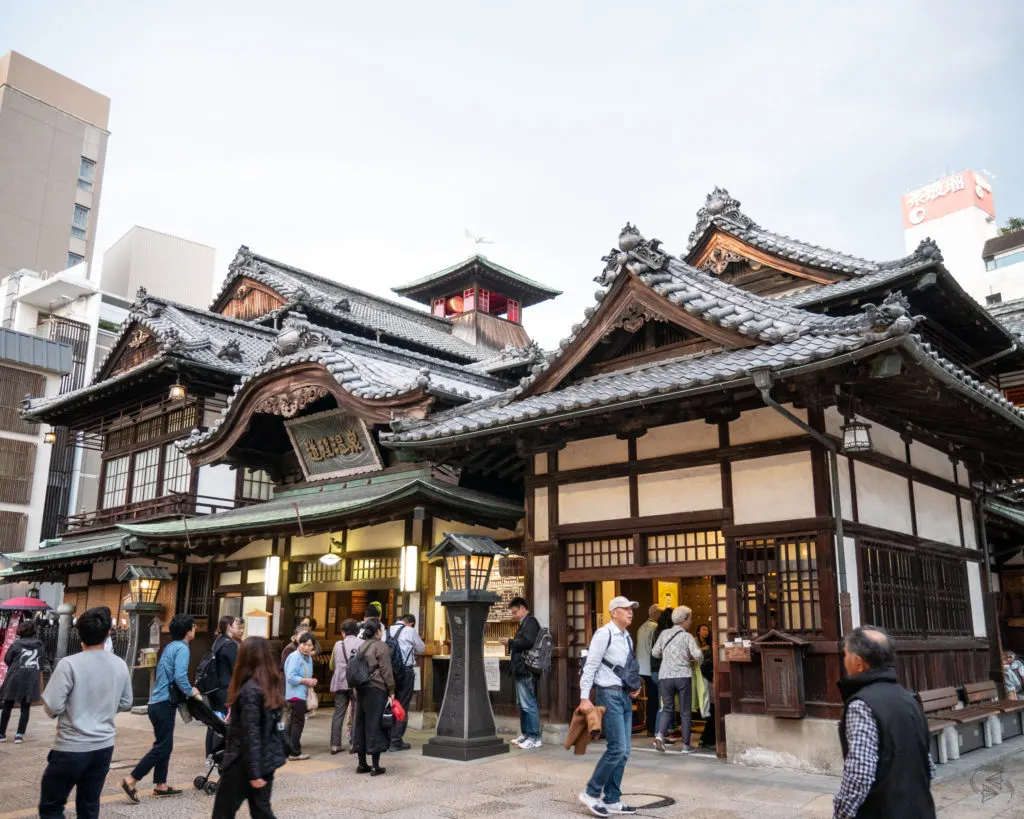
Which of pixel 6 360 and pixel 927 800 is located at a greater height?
pixel 6 360

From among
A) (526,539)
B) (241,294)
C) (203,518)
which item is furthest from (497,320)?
(526,539)

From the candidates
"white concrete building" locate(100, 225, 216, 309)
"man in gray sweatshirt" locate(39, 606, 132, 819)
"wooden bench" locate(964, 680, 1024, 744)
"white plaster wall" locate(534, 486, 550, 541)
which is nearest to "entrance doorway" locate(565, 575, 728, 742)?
"white plaster wall" locate(534, 486, 550, 541)

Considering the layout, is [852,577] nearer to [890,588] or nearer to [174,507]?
[890,588]

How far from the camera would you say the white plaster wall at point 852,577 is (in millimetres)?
10586

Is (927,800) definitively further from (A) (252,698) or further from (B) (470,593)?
(B) (470,593)

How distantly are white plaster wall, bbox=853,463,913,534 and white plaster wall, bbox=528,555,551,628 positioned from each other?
4754mm

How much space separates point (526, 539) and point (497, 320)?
25.5 metres

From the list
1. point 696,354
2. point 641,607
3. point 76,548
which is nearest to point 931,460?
point 696,354

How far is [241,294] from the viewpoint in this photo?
32344 mm

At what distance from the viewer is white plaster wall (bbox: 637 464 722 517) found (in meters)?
11.9

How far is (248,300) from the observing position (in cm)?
3198

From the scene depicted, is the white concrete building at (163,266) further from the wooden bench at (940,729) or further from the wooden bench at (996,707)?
the wooden bench at (940,729)

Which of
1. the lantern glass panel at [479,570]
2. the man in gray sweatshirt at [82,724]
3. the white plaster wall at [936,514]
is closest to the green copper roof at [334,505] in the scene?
the lantern glass panel at [479,570]

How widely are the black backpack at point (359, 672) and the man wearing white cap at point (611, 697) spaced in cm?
342
